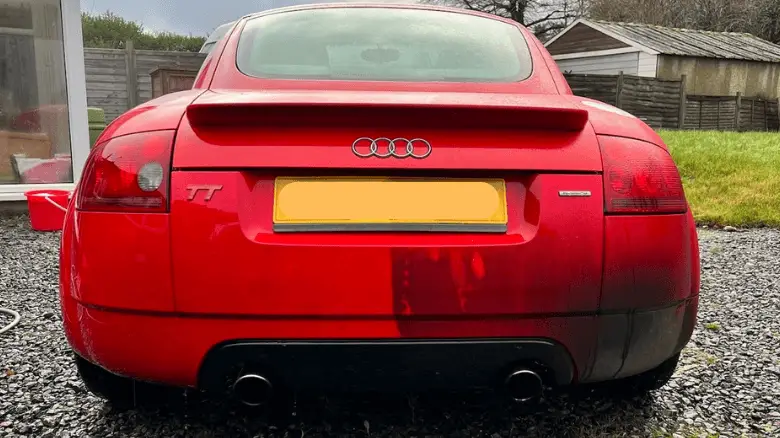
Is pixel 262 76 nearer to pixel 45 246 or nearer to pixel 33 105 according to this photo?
pixel 45 246

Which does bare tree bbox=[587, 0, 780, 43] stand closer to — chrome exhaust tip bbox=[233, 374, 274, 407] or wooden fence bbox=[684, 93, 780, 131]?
wooden fence bbox=[684, 93, 780, 131]

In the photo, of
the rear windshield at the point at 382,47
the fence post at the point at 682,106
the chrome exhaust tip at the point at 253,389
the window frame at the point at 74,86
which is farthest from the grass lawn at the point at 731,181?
the fence post at the point at 682,106

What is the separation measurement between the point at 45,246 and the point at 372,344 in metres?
4.95

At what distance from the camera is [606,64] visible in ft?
92.0

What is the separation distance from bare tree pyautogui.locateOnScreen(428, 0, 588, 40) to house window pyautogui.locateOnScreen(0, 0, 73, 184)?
114 feet

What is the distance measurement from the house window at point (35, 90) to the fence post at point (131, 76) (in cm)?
824

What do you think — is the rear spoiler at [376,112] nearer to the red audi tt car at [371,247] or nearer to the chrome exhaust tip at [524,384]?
the red audi tt car at [371,247]

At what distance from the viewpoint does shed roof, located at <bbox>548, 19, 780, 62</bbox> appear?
85.7ft

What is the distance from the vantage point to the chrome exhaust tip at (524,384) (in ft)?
5.50

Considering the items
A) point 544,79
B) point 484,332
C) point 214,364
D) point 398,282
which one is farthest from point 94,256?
point 544,79

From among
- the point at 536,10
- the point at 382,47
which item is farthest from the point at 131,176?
the point at 536,10

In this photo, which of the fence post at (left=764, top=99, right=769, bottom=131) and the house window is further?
the fence post at (left=764, top=99, right=769, bottom=131)

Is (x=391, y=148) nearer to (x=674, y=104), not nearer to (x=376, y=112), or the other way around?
(x=376, y=112)

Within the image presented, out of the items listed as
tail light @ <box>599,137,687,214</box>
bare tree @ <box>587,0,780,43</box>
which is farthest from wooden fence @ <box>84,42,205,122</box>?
bare tree @ <box>587,0,780,43</box>
